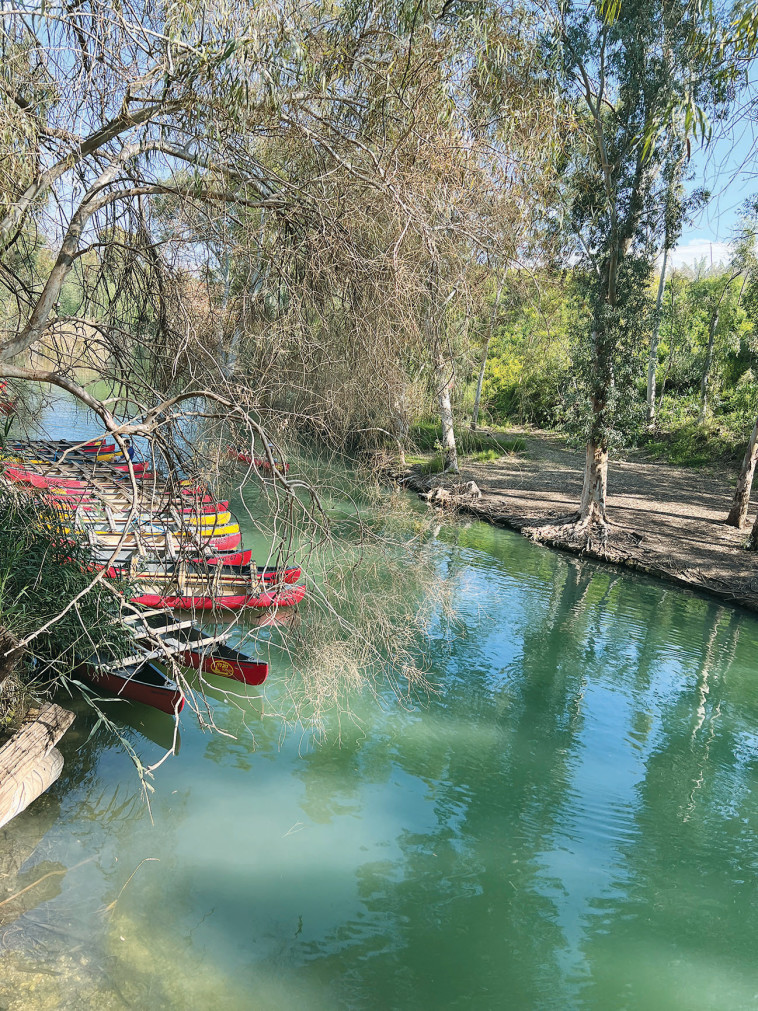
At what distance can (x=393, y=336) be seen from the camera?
195 inches

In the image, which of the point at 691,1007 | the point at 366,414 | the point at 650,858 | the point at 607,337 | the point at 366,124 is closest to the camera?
the point at 691,1007

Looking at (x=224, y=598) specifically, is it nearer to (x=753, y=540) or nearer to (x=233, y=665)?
(x=233, y=665)

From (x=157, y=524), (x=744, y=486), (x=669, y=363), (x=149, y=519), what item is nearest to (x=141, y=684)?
(x=157, y=524)

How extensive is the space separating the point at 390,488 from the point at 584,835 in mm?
5098

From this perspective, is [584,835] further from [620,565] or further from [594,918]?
[620,565]

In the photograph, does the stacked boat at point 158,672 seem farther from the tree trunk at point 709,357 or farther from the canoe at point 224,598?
the tree trunk at point 709,357

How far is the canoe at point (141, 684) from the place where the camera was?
19.7 feet

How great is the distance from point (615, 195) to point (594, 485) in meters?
4.67

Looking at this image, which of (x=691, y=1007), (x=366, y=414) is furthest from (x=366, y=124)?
(x=691, y=1007)

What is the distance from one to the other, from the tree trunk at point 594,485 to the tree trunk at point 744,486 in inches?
91.5

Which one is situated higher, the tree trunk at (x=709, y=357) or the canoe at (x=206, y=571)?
the tree trunk at (x=709, y=357)

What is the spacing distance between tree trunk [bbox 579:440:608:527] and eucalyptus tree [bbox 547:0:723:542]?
0.02m

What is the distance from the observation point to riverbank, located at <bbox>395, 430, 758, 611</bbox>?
39.7 feet

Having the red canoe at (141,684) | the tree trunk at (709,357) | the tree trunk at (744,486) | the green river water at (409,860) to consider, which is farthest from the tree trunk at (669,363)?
the red canoe at (141,684)
